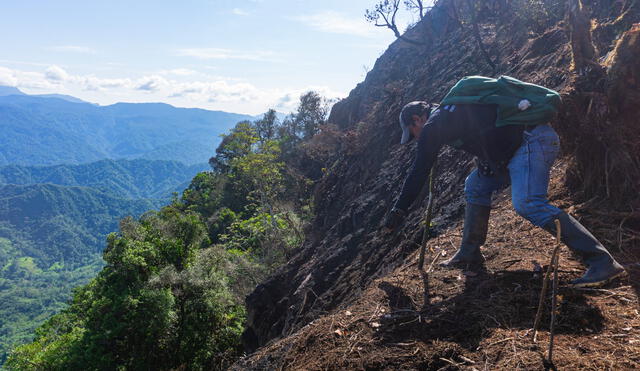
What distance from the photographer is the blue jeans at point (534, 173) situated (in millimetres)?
2836

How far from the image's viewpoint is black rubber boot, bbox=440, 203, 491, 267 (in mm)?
3674

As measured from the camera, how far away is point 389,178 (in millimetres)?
11469

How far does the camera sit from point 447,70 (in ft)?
52.7

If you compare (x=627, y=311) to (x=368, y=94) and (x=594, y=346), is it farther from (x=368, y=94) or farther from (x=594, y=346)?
(x=368, y=94)

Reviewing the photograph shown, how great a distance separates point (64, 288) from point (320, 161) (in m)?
137

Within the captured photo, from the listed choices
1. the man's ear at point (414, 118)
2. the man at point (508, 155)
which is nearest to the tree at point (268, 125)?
the man's ear at point (414, 118)

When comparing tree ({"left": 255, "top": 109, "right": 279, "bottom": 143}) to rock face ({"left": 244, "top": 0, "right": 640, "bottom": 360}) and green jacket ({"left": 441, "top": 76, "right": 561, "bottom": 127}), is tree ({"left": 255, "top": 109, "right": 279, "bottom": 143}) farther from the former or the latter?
green jacket ({"left": 441, "top": 76, "right": 561, "bottom": 127})

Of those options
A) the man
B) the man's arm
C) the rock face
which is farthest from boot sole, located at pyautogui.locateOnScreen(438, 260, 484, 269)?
the rock face

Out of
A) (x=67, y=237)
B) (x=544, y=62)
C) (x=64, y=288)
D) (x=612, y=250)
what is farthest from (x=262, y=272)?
(x=67, y=237)

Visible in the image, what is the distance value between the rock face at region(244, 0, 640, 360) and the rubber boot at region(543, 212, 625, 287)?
4.46 ft

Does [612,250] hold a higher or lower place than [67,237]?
higher

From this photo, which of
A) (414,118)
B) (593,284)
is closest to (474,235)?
(593,284)

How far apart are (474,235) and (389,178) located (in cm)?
786

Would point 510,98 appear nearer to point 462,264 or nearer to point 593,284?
point 593,284
